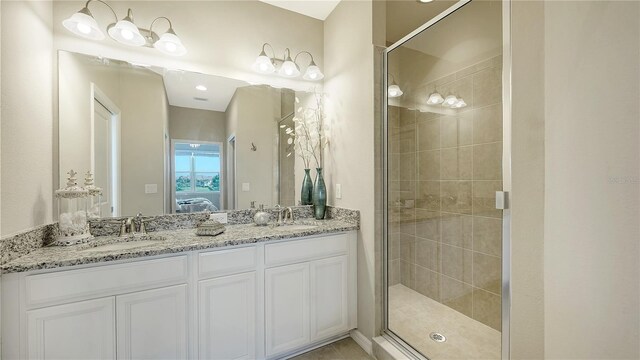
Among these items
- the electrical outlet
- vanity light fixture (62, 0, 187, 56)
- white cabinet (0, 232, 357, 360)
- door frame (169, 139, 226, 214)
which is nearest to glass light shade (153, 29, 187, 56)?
vanity light fixture (62, 0, 187, 56)

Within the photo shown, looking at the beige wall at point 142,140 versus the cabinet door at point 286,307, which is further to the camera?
the beige wall at point 142,140

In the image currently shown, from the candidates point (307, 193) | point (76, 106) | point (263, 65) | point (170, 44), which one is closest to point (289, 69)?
point (263, 65)

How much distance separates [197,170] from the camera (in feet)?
6.84

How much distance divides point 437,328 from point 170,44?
2866mm

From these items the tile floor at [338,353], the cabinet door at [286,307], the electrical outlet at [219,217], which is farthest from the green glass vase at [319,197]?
the tile floor at [338,353]

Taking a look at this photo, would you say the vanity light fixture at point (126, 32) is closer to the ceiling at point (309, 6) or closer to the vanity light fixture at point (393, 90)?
the ceiling at point (309, 6)

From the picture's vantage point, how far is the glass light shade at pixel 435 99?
2133mm

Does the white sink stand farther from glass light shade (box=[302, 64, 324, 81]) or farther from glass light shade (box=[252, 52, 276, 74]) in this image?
glass light shade (box=[302, 64, 324, 81])

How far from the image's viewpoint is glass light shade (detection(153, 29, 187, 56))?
1803 millimetres

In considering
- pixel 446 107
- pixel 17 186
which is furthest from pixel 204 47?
pixel 446 107

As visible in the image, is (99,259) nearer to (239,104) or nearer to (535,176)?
(239,104)

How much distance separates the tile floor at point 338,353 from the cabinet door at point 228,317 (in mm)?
436

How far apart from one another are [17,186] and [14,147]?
187 millimetres

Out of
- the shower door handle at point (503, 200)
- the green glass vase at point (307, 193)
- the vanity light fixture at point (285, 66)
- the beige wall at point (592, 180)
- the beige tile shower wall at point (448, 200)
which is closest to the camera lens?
the beige wall at point (592, 180)
